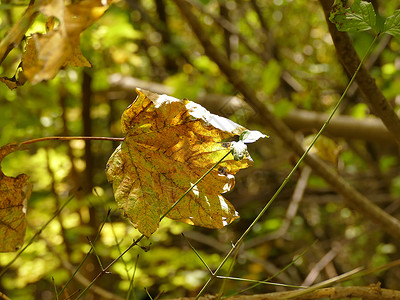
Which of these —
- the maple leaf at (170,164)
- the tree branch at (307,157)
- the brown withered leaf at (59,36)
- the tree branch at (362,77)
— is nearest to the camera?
the brown withered leaf at (59,36)

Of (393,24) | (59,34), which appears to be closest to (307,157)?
(393,24)

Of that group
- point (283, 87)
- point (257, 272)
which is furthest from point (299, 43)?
point (257, 272)

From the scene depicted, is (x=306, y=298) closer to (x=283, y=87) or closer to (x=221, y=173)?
(x=221, y=173)

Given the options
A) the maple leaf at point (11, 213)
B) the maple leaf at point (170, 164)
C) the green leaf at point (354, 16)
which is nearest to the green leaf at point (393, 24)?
the green leaf at point (354, 16)

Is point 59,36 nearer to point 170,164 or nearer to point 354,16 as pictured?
point 170,164

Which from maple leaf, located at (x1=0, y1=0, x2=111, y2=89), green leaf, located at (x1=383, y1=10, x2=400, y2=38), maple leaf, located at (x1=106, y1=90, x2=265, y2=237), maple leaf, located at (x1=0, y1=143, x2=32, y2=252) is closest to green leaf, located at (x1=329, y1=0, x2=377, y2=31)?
green leaf, located at (x1=383, y1=10, x2=400, y2=38)

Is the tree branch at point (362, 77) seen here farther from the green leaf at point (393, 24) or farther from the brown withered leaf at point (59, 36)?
the brown withered leaf at point (59, 36)

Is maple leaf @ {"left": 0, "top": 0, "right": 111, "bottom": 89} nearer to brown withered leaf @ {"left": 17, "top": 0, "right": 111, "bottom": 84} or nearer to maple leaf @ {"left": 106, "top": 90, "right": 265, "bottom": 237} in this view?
brown withered leaf @ {"left": 17, "top": 0, "right": 111, "bottom": 84}
